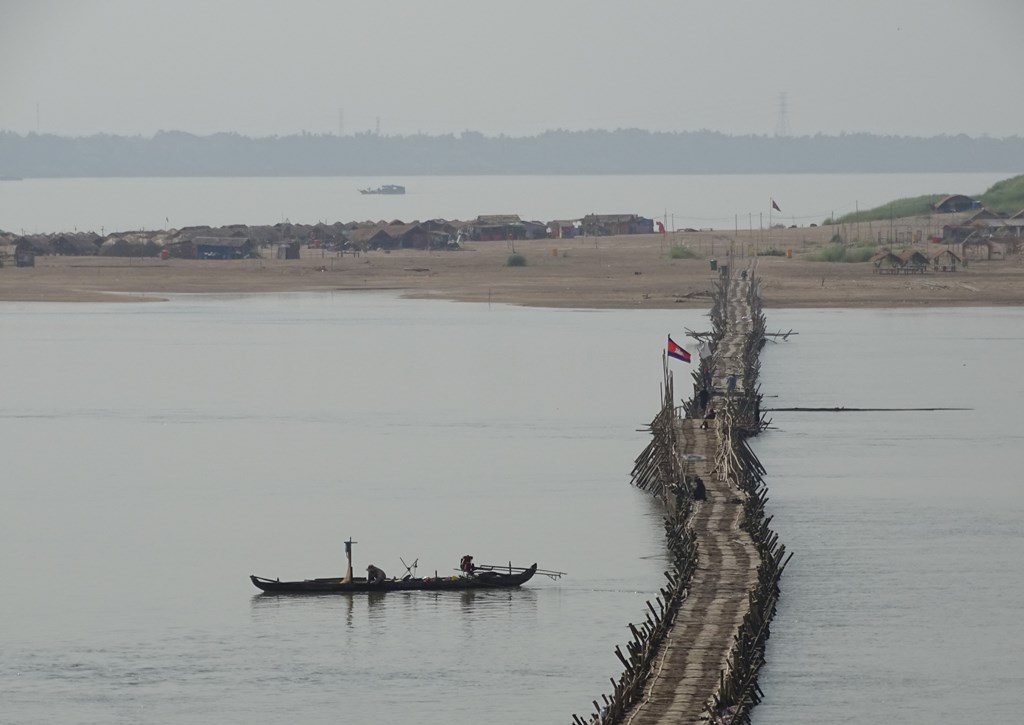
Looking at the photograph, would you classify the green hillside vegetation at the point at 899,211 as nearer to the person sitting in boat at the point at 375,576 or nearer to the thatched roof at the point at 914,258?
the thatched roof at the point at 914,258

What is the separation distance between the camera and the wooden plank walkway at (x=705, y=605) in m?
26.2

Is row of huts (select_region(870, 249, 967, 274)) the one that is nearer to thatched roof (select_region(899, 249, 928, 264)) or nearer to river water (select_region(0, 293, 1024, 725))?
thatched roof (select_region(899, 249, 928, 264))

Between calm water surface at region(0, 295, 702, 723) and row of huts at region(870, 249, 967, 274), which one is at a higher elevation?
row of huts at region(870, 249, 967, 274)

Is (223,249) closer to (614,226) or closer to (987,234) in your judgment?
(614,226)

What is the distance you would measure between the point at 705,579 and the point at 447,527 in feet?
37.0

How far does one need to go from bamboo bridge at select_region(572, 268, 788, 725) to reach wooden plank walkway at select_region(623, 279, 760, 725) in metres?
0.02

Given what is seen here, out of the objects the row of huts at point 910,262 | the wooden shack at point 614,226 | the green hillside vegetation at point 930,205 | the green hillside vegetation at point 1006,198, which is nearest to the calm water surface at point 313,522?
the row of huts at point 910,262

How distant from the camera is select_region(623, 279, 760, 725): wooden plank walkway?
1033 inches

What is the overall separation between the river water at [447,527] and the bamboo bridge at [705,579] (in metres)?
0.96

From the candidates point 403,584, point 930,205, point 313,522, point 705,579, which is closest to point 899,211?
point 930,205

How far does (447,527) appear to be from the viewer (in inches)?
1679

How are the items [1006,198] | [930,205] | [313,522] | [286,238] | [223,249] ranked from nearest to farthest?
[313,522], [223,249], [286,238], [930,205], [1006,198]

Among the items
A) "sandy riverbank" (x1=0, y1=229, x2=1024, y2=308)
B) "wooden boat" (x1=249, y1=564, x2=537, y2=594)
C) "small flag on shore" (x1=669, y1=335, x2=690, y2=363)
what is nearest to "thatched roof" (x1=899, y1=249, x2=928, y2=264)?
"sandy riverbank" (x1=0, y1=229, x2=1024, y2=308)

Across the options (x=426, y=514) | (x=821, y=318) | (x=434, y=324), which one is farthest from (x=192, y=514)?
(x=821, y=318)
